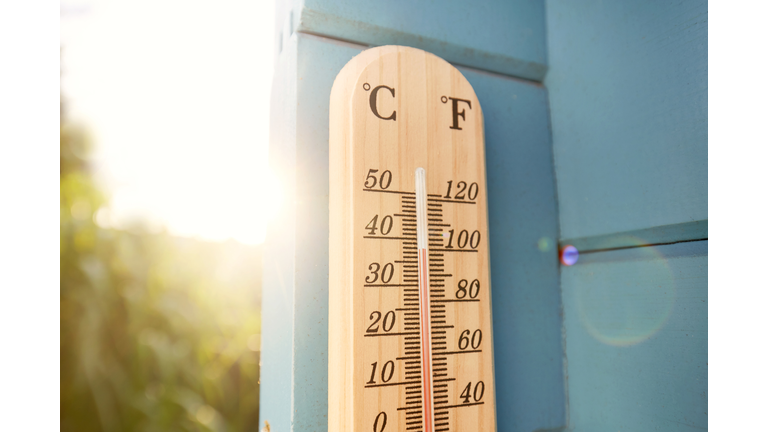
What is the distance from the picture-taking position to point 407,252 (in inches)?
25.0

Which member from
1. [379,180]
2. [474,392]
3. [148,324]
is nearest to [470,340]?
[474,392]

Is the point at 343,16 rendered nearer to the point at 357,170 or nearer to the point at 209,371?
the point at 357,170

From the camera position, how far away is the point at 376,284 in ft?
2.00

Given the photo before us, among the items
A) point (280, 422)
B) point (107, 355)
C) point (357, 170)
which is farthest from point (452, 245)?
point (107, 355)

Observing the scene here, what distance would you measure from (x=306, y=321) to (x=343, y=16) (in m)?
0.51

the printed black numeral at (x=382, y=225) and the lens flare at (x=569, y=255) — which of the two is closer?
→ the printed black numeral at (x=382, y=225)

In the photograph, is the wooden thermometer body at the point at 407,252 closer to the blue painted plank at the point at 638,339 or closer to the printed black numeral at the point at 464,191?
the printed black numeral at the point at 464,191

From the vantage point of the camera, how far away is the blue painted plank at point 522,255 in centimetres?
78

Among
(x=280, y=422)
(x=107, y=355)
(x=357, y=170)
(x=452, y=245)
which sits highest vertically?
(x=357, y=170)

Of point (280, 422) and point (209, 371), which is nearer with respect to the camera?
point (280, 422)

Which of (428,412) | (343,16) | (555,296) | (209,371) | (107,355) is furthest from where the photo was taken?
(209,371)

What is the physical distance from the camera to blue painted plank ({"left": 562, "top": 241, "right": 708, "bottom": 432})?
2.06ft

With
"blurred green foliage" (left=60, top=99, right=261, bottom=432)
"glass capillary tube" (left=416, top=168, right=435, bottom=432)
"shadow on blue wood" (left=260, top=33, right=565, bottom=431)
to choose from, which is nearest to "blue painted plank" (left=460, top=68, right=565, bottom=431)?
"shadow on blue wood" (left=260, top=33, right=565, bottom=431)


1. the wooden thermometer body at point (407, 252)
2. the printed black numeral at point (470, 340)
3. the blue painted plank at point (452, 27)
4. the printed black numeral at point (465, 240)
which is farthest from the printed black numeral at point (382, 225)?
the blue painted plank at point (452, 27)
